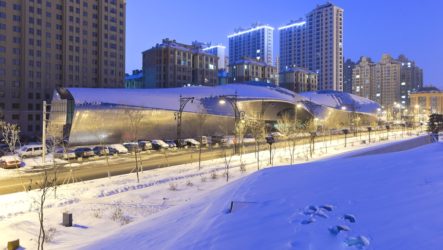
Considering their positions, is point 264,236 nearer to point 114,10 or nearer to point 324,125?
point 324,125

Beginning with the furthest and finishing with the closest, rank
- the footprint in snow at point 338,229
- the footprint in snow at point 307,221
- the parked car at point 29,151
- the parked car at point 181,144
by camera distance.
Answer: the parked car at point 181,144
the parked car at point 29,151
the footprint in snow at point 307,221
the footprint in snow at point 338,229

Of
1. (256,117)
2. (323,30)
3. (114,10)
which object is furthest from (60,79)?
(323,30)

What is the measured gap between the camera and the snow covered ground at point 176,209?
9.34m

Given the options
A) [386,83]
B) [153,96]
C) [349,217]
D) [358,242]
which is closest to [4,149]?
[153,96]

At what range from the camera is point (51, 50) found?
9638 centimetres

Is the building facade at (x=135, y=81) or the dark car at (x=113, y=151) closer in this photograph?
the dark car at (x=113, y=151)

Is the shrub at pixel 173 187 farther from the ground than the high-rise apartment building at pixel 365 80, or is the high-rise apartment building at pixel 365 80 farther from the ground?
the high-rise apartment building at pixel 365 80

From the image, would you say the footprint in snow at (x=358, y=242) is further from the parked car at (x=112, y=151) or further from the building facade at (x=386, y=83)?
the building facade at (x=386, y=83)

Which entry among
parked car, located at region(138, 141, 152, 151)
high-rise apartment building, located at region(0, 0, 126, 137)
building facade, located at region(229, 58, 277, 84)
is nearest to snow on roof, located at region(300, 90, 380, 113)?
building facade, located at region(229, 58, 277, 84)

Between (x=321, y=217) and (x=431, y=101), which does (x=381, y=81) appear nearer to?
(x=431, y=101)

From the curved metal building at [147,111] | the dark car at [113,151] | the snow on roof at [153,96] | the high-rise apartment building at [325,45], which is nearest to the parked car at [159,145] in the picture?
the curved metal building at [147,111]

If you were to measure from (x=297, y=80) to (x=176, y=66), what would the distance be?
57.6 meters

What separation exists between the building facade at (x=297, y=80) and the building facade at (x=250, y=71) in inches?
169

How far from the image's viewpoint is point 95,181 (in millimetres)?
28016
